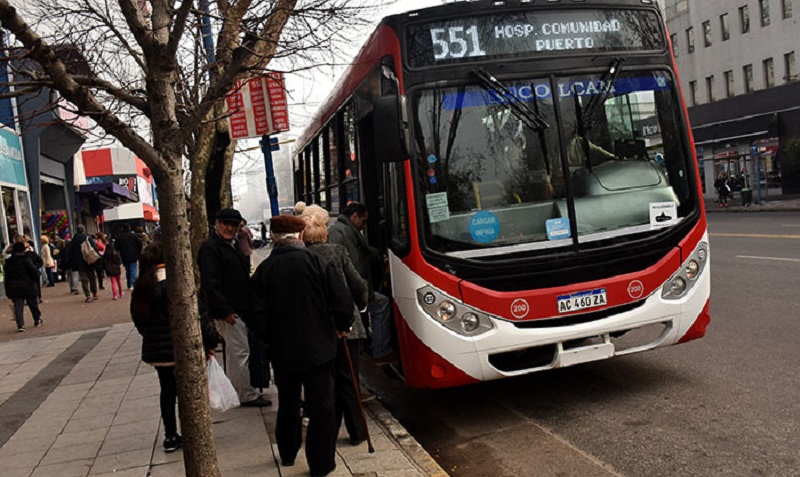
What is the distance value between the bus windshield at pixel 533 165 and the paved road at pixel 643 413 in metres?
1.39

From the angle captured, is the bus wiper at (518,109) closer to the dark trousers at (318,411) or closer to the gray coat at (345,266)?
the gray coat at (345,266)

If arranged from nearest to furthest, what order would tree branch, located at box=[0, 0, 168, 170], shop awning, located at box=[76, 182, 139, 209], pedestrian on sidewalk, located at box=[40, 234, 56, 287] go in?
tree branch, located at box=[0, 0, 168, 170] → pedestrian on sidewalk, located at box=[40, 234, 56, 287] → shop awning, located at box=[76, 182, 139, 209]

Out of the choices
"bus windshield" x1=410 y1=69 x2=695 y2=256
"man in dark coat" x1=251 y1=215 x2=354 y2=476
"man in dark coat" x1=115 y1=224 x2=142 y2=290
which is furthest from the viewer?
"man in dark coat" x1=115 y1=224 x2=142 y2=290

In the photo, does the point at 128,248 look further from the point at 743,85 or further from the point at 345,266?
the point at 743,85

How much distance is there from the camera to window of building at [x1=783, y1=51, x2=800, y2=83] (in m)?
39.5

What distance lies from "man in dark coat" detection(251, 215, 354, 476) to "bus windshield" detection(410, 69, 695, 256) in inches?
47.5

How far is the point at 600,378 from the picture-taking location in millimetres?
7156

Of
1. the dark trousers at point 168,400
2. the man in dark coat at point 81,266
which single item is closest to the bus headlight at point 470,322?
the dark trousers at point 168,400

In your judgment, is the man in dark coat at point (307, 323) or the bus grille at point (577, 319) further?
the bus grille at point (577, 319)

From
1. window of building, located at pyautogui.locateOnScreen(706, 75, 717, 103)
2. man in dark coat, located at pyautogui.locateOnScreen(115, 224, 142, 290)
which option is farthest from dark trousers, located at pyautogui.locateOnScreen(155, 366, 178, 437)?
window of building, located at pyautogui.locateOnScreen(706, 75, 717, 103)

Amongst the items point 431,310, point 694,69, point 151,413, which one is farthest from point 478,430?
point 694,69

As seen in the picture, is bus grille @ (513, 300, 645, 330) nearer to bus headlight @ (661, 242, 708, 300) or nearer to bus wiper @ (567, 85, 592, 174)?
bus headlight @ (661, 242, 708, 300)

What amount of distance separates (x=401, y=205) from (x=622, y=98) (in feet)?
6.69

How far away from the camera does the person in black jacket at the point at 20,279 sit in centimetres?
1494
